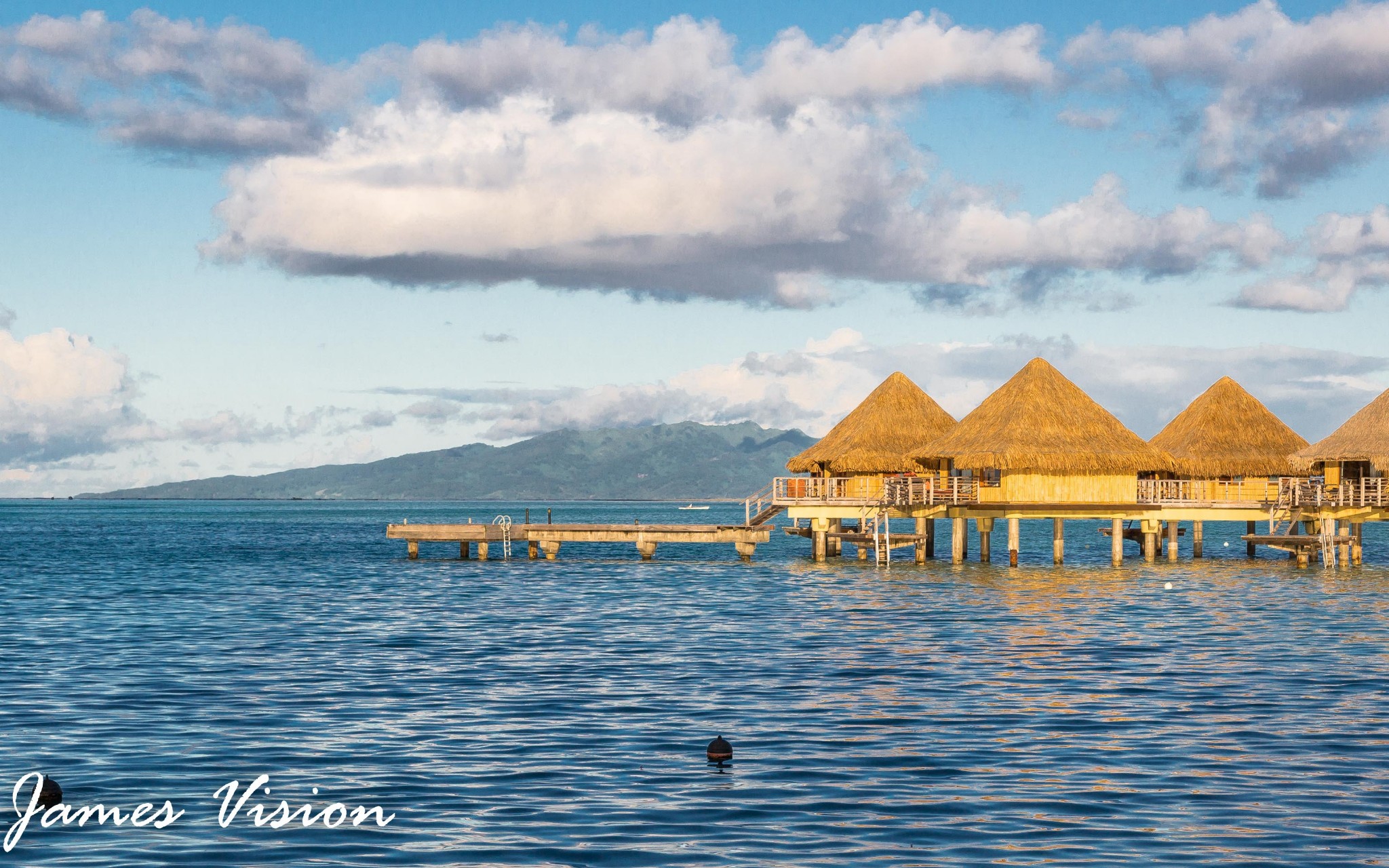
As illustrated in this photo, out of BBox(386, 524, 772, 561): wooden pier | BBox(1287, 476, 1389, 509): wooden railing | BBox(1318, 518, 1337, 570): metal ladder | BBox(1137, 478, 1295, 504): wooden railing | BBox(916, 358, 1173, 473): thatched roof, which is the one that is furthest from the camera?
BBox(386, 524, 772, 561): wooden pier

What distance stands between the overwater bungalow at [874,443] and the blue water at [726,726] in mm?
17690

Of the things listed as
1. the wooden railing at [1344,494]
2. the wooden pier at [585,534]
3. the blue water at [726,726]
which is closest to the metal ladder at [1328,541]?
the wooden railing at [1344,494]

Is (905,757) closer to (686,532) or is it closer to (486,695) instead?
(486,695)

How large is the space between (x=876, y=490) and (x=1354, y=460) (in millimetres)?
18723

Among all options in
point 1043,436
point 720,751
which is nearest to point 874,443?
point 1043,436

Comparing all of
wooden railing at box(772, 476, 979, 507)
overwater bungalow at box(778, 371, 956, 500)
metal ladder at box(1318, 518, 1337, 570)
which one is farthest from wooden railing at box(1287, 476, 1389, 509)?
overwater bungalow at box(778, 371, 956, 500)

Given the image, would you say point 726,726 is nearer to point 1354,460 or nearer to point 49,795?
point 49,795

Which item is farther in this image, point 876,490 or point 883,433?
point 883,433

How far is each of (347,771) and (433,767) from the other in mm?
1031

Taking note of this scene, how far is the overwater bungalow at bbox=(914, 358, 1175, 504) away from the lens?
185 ft

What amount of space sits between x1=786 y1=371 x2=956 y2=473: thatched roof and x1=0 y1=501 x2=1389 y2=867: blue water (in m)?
17.9

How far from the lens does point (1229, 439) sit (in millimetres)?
67250

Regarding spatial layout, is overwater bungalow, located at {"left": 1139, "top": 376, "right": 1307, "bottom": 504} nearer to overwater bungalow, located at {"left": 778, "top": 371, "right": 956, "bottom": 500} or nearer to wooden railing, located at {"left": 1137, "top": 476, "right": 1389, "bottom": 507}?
wooden railing, located at {"left": 1137, "top": 476, "right": 1389, "bottom": 507}

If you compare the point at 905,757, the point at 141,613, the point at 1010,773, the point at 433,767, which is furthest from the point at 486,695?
the point at 141,613
